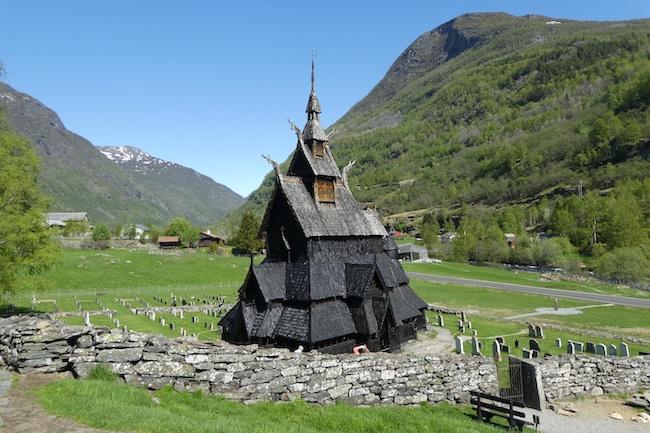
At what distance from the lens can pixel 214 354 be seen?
13367mm

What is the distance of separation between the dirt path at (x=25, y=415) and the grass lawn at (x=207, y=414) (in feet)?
0.70

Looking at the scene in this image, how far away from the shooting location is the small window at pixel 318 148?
1262 inches

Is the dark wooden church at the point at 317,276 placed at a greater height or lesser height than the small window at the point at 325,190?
lesser

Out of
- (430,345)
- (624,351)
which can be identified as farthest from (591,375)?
(430,345)

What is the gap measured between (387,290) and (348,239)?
4.80 metres

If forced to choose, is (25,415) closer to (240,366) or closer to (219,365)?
(219,365)

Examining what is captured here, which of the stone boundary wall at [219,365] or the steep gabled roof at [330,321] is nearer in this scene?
the stone boundary wall at [219,365]

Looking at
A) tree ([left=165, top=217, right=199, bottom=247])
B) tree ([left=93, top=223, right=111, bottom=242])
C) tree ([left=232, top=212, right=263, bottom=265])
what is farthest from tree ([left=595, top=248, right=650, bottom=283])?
tree ([left=93, top=223, right=111, bottom=242])

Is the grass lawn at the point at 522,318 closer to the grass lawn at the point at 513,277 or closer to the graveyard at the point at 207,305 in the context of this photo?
the graveyard at the point at 207,305

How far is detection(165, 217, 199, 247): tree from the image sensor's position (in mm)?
132250

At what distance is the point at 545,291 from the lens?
63.9 m

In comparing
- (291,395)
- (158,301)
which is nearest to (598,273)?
(158,301)

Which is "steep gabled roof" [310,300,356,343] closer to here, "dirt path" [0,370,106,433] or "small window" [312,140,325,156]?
"small window" [312,140,325,156]

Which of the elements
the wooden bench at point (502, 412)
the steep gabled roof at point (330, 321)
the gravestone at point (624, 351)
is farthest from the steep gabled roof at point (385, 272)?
the gravestone at point (624, 351)
